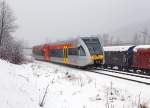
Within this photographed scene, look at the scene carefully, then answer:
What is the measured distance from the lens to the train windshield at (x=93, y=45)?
2453cm

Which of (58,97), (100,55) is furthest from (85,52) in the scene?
(58,97)

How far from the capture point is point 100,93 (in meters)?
11.0

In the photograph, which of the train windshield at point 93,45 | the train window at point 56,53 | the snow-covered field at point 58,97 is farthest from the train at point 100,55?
the snow-covered field at point 58,97

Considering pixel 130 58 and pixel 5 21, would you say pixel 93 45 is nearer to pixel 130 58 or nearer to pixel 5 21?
pixel 130 58

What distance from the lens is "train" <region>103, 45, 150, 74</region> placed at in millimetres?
23016

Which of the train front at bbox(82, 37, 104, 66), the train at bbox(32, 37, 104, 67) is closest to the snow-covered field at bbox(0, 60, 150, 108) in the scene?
the train at bbox(32, 37, 104, 67)

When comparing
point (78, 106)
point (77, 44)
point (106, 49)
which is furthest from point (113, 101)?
point (106, 49)

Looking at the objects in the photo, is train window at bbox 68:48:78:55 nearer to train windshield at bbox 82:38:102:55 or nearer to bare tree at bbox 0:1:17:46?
train windshield at bbox 82:38:102:55

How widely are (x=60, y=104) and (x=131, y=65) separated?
57.6ft

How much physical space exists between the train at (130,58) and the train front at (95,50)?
10.1ft

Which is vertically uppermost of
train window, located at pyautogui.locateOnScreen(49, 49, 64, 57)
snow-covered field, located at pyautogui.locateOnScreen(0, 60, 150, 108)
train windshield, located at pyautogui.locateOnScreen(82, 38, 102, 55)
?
train windshield, located at pyautogui.locateOnScreen(82, 38, 102, 55)

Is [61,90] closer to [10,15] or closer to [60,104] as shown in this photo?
[60,104]

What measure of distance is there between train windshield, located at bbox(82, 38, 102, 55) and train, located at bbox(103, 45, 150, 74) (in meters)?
3.23

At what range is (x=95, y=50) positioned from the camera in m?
24.7
